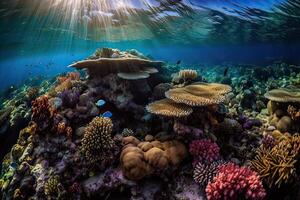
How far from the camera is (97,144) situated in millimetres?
5652

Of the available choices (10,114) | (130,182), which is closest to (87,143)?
(130,182)

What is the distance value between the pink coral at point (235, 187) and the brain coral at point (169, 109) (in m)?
1.81

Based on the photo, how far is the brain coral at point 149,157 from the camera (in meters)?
5.11

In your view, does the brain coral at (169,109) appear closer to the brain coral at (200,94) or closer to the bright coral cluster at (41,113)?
the brain coral at (200,94)

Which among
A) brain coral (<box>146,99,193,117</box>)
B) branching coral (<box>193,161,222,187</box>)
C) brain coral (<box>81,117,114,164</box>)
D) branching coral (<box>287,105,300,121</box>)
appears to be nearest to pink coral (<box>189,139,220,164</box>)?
branching coral (<box>193,161,222,187</box>)

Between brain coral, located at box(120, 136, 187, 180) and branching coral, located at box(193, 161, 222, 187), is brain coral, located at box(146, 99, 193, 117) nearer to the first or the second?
brain coral, located at box(120, 136, 187, 180)

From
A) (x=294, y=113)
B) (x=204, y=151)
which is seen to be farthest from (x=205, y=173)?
(x=294, y=113)

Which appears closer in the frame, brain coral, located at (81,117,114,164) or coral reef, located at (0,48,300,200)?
coral reef, located at (0,48,300,200)

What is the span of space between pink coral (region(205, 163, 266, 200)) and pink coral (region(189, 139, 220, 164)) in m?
0.85

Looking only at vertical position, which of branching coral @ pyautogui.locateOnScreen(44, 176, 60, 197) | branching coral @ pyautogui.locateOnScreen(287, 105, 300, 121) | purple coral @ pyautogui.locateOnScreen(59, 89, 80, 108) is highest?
branching coral @ pyautogui.locateOnScreen(287, 105, 300, 121)

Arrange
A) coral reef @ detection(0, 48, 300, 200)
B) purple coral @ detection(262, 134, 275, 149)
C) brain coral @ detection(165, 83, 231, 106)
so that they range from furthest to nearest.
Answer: purple coral @ detection(262, 134, 275, 149) → brain coral @ detection(165, 83, 231, 106) → coral reef @ detection(0, 48, 300, 200)

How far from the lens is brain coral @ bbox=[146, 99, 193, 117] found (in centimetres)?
572

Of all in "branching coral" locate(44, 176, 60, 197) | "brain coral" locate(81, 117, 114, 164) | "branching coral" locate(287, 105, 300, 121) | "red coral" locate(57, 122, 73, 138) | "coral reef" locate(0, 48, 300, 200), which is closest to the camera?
"coral reef" locate(0, 48, 300, 200)

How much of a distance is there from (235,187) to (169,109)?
8.31 feet
